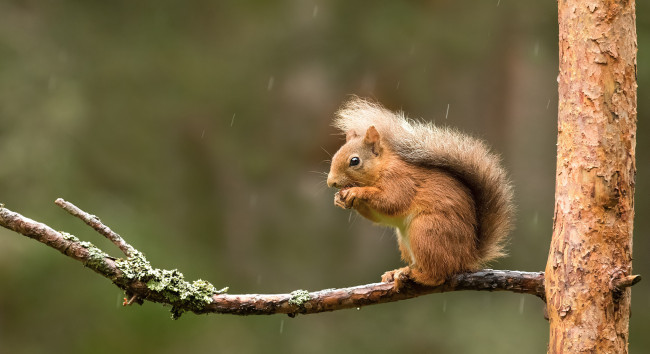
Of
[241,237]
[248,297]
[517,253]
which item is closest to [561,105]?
[248,297]

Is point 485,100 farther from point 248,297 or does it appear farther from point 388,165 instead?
point 248,297

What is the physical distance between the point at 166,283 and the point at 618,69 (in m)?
1.26

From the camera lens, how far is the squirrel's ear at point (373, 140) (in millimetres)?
2326

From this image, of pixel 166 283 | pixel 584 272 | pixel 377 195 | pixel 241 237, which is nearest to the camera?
pixel 584 272

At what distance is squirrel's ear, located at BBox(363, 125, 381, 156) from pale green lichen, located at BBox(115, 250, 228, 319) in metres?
0.64

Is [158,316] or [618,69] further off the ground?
[618,69]

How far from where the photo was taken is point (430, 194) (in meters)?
2.19

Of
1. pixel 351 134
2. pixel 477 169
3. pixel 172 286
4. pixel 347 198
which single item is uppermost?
pixel 351 134

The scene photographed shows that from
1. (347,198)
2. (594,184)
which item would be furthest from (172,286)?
(594,184)

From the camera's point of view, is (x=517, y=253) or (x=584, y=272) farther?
(x=517, y=253)

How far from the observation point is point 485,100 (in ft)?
17.1

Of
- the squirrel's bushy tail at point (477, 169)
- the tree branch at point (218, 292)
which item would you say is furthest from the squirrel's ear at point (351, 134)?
the tree branch at point (218, 292)

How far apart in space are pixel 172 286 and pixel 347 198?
0.55 m

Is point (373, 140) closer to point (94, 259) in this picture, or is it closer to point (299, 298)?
point (299, 298)
